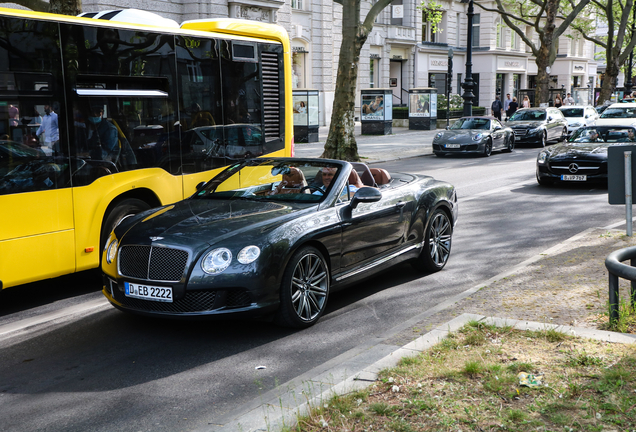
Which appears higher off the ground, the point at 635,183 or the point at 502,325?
the point at 635,183

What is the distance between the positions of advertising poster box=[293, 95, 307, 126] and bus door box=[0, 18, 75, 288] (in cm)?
2095

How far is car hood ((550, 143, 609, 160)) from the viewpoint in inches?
569

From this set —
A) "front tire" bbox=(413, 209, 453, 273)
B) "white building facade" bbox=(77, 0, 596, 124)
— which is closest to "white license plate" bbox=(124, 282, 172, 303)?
"front tire" bbox=(413, 209, 453, 273)

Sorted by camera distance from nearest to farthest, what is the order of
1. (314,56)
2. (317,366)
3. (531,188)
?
(317,366), (531,188), (314,56)

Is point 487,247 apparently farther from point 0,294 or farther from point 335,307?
point 0,294

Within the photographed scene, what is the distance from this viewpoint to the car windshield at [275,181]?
6.54 meters

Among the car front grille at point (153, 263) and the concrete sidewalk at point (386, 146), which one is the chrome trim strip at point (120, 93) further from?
the concrete sidewalk at point (386, 146)

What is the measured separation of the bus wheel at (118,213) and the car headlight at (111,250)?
1.30 m

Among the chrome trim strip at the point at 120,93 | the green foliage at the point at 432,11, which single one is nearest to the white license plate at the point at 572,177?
the chrome trim strip at the point at 120,93

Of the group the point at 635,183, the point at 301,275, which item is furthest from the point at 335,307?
the point at 635,183

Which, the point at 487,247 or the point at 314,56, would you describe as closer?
the point at 487,247

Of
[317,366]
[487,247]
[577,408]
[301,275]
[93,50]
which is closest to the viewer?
[577,408]

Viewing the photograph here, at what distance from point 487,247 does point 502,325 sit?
4117 millimetres

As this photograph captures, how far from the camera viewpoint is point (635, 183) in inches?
320
